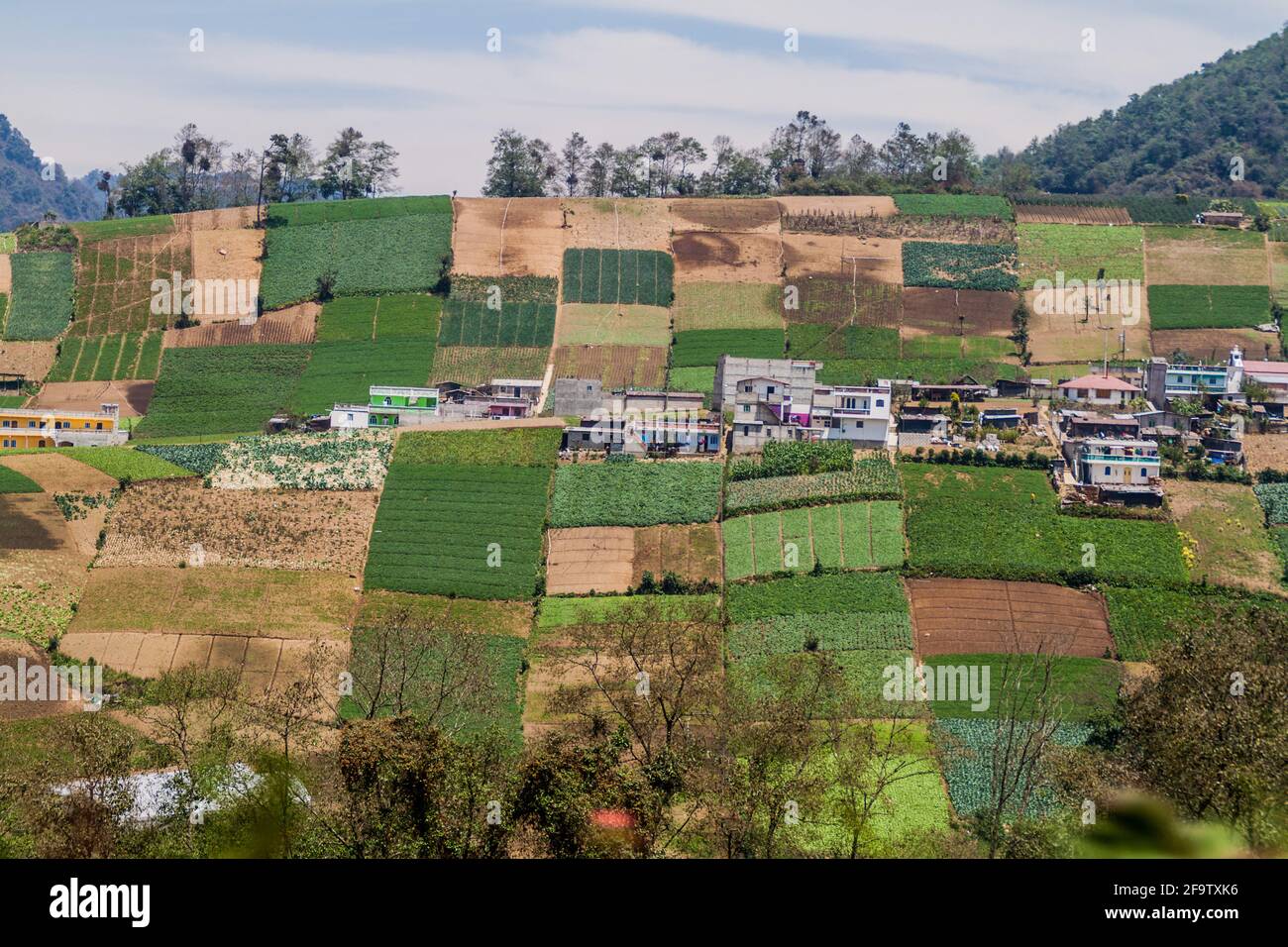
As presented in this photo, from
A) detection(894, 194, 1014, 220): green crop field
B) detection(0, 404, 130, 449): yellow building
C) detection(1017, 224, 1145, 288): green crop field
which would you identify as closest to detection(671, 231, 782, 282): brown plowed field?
detection(894, 194, 1014, 220): green crop field

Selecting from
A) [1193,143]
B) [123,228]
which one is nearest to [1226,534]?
[123,228]

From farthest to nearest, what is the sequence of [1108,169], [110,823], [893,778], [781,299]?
1. [1108,169]
2. [781,299]
3. [893,778]
4. [110,823]

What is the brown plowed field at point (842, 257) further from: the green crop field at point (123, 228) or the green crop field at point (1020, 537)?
the green crop field at point (123, 228)

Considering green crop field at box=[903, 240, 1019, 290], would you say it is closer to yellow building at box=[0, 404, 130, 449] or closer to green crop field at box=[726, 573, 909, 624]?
green crop field at box=[726, 573, 909, 624]

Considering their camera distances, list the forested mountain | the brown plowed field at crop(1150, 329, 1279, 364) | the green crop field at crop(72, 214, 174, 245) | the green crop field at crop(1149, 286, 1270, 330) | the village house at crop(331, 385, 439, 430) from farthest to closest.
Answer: the forested mountain → the green crop field at crop(72, 214, 174, 245) → the green crop field at crop(1149, 286, 1270, 330) → the brown plowed field at crop(1150, 329, 1279, 364) → the village house at crop(331, 385, 439, 430)

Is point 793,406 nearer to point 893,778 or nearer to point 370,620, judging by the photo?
point 370,620

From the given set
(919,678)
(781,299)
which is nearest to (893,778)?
(919,678)
